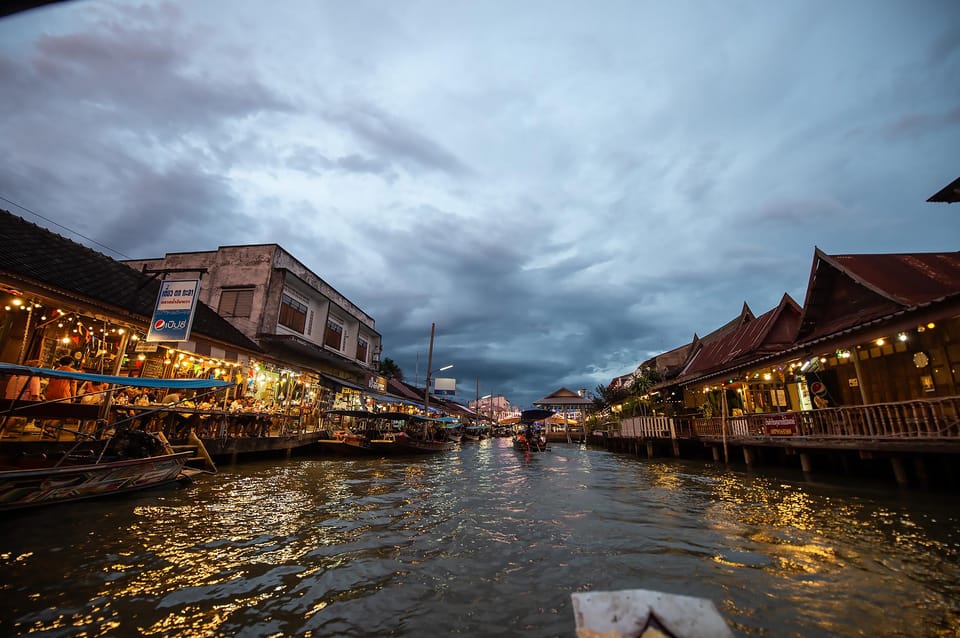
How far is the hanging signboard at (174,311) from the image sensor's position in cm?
1270

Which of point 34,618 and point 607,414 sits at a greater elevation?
point 607,414

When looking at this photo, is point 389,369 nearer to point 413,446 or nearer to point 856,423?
point 413,446

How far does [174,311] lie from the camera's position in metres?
13.0

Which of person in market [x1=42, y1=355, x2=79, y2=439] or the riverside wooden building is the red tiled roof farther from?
person in market [x1=42, y1=355, x2=79, y2=439]

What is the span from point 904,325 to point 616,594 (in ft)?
41.9

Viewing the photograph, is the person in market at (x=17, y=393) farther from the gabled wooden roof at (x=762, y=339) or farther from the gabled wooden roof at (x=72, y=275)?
the gabled wooden roof at (x=762, y=339)

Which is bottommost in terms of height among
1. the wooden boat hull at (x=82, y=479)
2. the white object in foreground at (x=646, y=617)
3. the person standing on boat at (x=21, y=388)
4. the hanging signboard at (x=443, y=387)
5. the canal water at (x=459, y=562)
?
the canal water at (x=459, y=562)

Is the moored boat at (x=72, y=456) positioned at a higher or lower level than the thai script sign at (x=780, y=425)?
lower

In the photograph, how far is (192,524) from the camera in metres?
7.32

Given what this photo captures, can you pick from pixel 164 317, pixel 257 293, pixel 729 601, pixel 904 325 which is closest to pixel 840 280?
pixel 904 325

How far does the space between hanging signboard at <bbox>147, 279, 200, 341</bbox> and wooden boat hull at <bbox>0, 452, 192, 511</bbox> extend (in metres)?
4.20

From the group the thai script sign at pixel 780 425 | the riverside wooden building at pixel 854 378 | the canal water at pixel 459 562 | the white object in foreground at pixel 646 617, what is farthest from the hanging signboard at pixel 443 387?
the white object in foreground at pixel 646 617

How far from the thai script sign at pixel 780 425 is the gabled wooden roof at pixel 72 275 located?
906 inches

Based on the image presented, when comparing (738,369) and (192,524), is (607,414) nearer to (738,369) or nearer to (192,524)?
(738,369)
